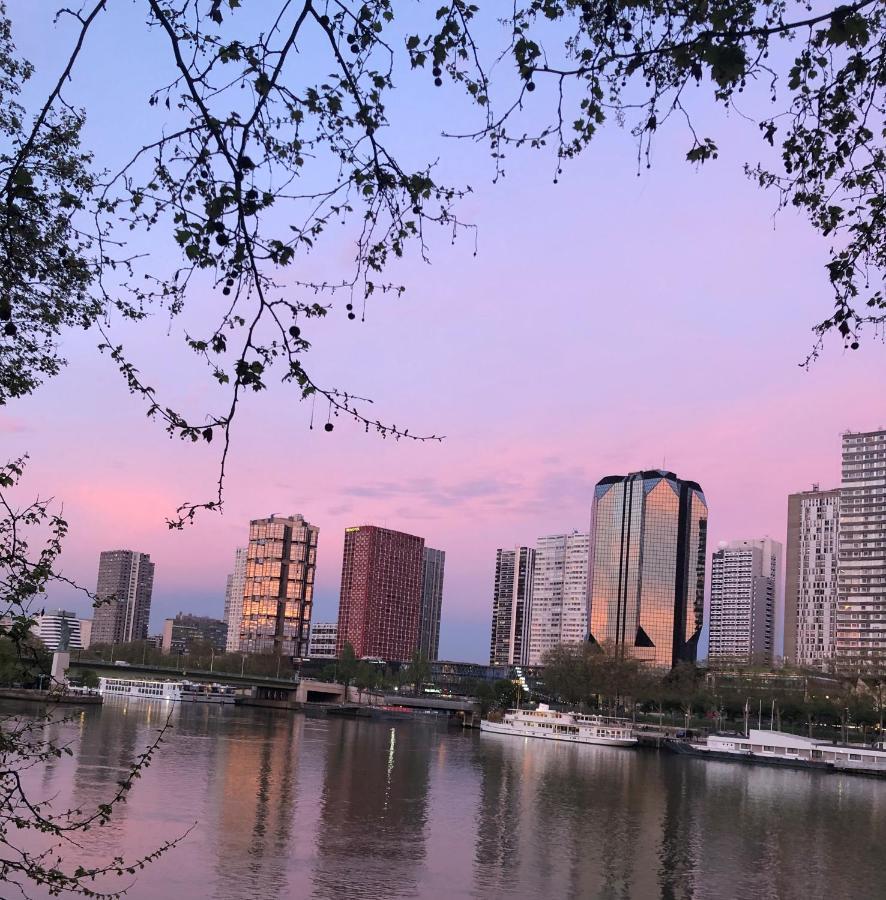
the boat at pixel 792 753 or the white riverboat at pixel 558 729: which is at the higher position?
the boat at pixel 792 753

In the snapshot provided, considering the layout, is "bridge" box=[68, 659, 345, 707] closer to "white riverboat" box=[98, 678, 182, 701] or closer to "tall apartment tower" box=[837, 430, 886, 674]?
"white riverboat" box=[98, 678, 182, 701]

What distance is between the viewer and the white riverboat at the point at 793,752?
72938 millimetres

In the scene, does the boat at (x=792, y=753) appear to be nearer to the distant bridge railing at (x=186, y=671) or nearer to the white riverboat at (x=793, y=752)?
the white riverboat at (x=793, y=752)

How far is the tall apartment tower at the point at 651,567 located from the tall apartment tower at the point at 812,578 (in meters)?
17.7

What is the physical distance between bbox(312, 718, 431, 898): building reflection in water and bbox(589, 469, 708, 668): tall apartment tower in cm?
11240

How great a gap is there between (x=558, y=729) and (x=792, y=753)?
70.0ft

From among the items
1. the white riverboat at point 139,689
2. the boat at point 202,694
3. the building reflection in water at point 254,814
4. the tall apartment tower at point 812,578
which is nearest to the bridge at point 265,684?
the boat at point 202,694

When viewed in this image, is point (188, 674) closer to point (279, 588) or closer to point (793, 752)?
point (279, 588)

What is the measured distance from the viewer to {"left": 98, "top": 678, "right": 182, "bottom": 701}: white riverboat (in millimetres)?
122500

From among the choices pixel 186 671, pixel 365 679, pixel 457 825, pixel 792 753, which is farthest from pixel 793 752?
pixel 365 679

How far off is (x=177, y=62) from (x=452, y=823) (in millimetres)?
33600

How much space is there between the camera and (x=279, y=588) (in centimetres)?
18325

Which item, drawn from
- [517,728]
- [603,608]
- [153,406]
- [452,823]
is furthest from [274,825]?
[603,608]

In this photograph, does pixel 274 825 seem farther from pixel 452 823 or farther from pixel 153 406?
pixel 153 406
